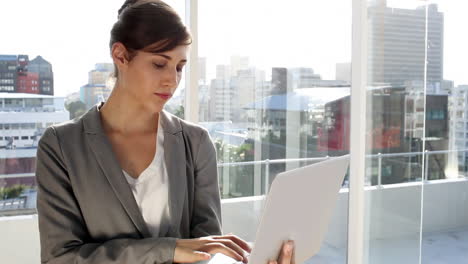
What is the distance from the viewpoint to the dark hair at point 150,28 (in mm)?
1290

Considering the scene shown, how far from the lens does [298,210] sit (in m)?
1.11

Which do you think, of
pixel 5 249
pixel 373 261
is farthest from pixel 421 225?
pixel 5 249

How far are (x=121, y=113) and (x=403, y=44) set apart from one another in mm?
1825

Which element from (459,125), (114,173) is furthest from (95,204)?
(459,125)

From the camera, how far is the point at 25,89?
3609 millimetres

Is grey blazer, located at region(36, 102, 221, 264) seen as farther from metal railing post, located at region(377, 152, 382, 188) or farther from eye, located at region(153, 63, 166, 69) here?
metal railing post, located at region(377, 152, 382, 188)

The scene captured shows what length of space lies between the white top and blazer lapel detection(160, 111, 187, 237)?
16 millimetres

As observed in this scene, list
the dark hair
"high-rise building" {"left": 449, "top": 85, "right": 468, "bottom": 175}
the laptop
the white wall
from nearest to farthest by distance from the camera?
the laptop, the dark hair, "high-rise building" {"left": 449, "top": 85, "right": 468, "bottom": 175}, the white wall

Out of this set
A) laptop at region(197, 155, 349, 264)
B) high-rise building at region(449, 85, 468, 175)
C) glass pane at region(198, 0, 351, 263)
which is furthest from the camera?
glass pane at region(198, 0, 351, 263)

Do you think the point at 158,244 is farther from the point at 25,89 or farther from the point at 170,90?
the point at 25,89

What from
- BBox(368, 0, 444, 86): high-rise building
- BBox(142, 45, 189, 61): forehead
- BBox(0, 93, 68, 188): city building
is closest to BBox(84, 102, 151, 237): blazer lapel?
BBox(142, 45, 189, 61): forehead

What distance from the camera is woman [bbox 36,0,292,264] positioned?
48.0 inches

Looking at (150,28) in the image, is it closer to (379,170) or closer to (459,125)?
(459,125)

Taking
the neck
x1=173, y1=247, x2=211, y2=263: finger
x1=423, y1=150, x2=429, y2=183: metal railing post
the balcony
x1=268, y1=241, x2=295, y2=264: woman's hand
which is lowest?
the balcony
